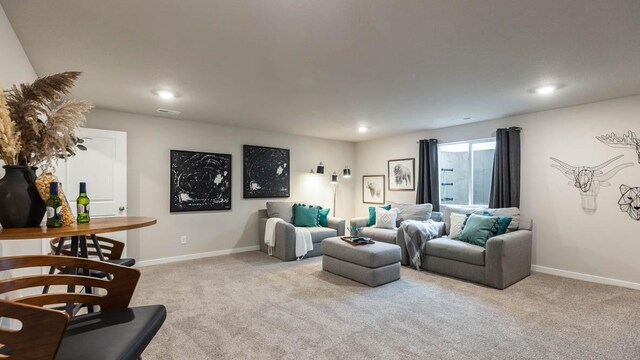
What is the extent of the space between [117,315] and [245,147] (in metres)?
4.34

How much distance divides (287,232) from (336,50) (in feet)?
10.1

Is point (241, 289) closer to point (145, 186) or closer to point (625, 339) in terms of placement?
point (145, 186)

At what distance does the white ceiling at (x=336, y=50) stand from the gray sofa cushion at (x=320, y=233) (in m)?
2.20

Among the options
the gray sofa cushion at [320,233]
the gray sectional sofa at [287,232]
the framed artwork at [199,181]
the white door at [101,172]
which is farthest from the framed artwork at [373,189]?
the white door at [101,172]

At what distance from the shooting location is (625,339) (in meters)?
2.36

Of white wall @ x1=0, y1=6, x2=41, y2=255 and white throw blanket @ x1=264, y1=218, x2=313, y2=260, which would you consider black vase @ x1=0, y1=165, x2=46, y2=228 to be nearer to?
white wall @ x1=0, y1=6, x2=41, y2=255

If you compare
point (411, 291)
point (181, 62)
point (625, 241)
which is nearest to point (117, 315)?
point (181, 62)

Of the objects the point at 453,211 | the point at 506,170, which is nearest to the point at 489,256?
the point at 453,211

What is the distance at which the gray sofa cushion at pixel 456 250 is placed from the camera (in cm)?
368

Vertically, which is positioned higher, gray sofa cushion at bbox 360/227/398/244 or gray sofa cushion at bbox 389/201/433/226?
gray sofa cushion at bbox 389/201/433/226

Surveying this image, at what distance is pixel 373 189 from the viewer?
265 inches

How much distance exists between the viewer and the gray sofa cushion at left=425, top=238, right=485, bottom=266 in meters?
3.68

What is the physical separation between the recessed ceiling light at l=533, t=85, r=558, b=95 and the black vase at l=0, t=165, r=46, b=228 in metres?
4.27

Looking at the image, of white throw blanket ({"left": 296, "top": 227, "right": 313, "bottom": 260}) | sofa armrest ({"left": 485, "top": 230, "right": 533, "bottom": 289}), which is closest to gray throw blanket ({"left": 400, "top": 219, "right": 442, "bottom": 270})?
sofa armrest ({"left": 485, "top": 230, "right": 533, "bottom": 289})
